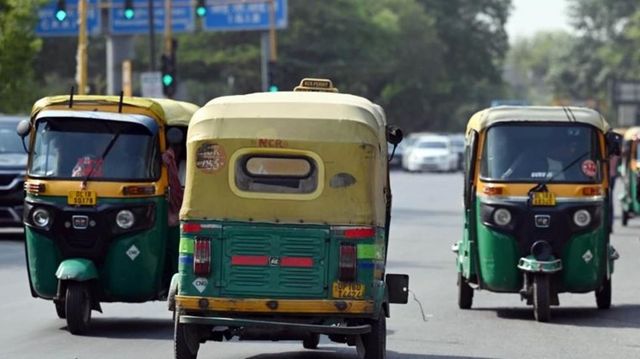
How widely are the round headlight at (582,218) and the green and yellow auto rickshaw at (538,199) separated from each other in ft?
0.03

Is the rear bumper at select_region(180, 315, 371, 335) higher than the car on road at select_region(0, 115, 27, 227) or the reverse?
the reverse

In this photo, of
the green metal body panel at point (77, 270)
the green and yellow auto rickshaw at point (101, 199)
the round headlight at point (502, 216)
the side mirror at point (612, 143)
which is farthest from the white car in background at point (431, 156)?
the green metal body panel at point (77, 270)

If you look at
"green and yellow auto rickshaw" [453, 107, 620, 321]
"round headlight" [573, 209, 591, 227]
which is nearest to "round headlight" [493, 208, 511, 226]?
"green and yellow auto rickshaw" [453, 107, 620, 321]

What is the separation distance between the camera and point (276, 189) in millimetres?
11891

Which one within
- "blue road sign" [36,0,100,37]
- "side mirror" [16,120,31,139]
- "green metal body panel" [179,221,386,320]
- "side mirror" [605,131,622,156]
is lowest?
"green metal body panel" [179,221,386,320]

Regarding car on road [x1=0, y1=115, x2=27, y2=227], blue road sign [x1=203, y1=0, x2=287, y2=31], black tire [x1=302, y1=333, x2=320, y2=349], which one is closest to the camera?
black tire [x1=302, y1=333, x2=320, y2=349]

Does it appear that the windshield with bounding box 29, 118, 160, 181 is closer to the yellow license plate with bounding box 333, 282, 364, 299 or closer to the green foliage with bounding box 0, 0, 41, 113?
the yellow license plate with bounding box 333, 282, 364, 299

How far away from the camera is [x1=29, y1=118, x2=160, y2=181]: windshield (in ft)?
49.2

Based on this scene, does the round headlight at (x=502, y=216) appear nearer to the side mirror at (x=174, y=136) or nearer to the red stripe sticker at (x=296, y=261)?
the side mirror at (x=174, y=136)

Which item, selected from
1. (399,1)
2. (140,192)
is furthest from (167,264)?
(399,1)

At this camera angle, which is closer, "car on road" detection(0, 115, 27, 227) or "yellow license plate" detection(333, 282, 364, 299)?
"yellow license plate" detection(333, 282, 364, 299)

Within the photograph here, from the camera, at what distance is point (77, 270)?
14.6m

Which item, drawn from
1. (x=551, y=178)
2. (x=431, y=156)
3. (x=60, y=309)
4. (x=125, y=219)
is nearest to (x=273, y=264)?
(x=125, y=219)

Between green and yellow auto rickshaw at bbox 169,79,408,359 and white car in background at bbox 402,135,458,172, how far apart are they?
57.3 m
